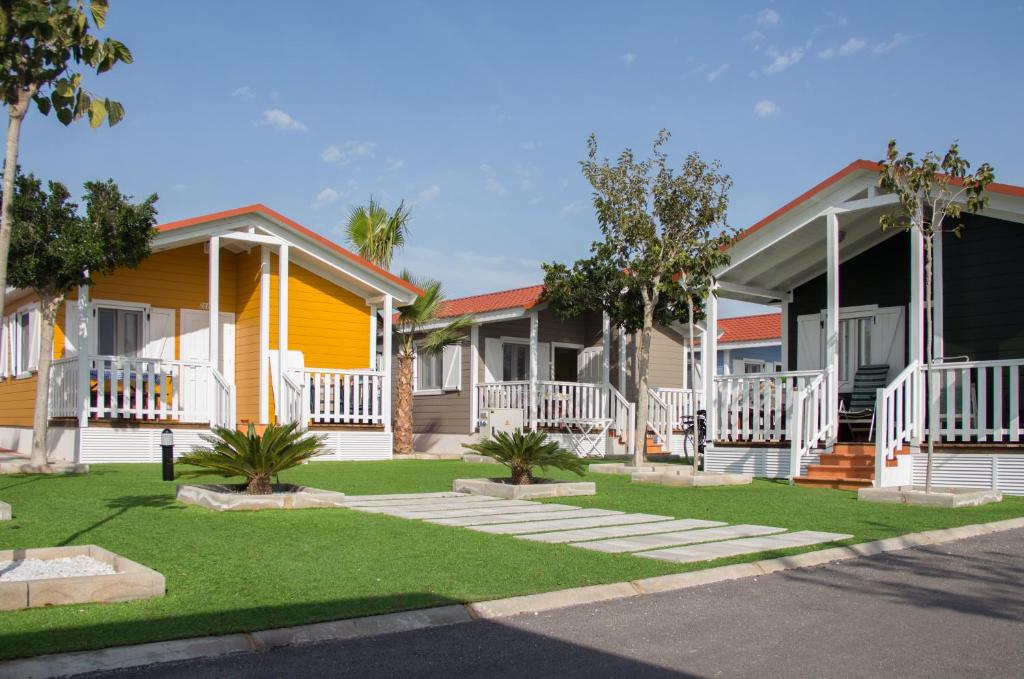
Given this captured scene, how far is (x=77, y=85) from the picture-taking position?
17.8 feet

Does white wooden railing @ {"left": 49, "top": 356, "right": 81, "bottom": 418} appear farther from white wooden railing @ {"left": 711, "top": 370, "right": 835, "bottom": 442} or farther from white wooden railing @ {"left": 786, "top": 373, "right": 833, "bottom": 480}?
white wooden railing @ {"left": 786, "top": 373, "right": 833, "bottom": 480}

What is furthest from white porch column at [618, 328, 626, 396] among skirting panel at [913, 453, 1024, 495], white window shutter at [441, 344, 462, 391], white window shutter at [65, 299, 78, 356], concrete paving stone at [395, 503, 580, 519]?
concrete paving stone at [395, 503, 580, 519]

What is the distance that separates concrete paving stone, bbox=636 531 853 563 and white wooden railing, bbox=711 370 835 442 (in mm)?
6650

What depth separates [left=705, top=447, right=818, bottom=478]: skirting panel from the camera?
596 inches

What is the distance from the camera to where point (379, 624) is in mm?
5000

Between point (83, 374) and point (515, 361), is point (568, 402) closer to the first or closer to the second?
point (515, 361)

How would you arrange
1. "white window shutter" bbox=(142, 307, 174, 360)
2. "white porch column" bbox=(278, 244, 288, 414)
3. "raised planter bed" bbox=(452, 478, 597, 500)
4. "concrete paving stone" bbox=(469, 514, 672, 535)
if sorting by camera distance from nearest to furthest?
1. "concrete paving stone" bbox=(469, 514, 672, 535)
2. "raised planter bed" bbox=(452, 478, 597, 500)
3. "white porch column" bbox=(278, 244, 288, 414)
4. "white window shutter" bbox=(142, 307, 174, 360)

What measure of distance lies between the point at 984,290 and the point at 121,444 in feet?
47.1

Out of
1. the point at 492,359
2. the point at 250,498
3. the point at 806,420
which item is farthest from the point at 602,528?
the point at 492,359

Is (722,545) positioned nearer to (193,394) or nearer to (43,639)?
(43,639)

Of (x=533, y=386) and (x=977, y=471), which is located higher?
(x=533, y=386)

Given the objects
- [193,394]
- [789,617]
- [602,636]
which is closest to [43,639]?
[602,636]

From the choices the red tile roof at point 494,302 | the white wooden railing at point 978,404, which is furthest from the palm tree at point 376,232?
the white wooden railing at point 978,404

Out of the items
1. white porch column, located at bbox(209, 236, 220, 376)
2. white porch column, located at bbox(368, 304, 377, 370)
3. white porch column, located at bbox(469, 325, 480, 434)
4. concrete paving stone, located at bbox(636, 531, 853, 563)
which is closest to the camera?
concrete paving stone, located at bbox(636, 531, 853, 563)
